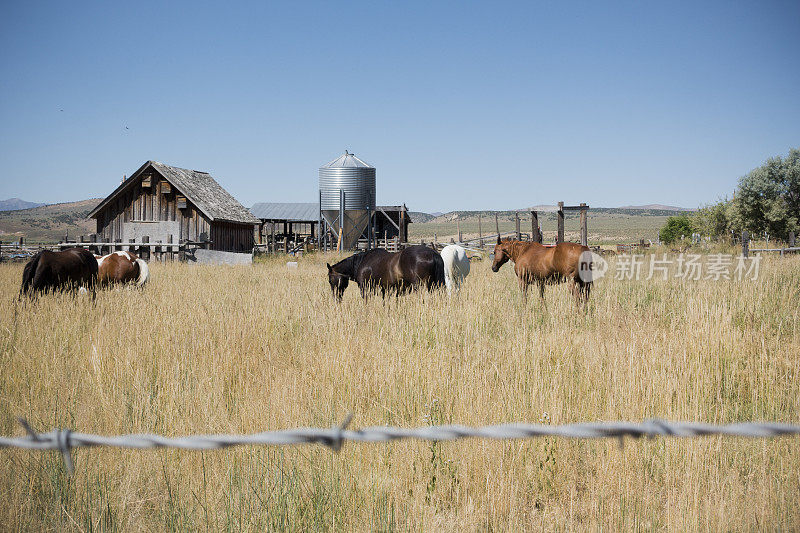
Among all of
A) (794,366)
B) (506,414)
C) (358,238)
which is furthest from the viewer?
(358,238)

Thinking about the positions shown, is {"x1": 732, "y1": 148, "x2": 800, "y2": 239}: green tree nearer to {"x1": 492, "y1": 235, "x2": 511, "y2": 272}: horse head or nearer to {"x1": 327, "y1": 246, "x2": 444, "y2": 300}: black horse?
{"x1": 492, "y1": 235, "x2": 511, "y2": 272}: horse head

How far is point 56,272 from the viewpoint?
10953 mm

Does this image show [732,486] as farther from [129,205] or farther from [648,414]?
[129,205]

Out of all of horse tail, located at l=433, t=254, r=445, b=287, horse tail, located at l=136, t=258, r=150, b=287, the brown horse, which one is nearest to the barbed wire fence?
the brown horse

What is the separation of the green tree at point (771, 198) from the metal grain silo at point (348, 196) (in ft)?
103

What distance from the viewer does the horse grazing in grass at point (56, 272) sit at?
34.9 ft

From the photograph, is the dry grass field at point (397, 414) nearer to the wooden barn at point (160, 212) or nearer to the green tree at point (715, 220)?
the wooden barn at point (160, 212)

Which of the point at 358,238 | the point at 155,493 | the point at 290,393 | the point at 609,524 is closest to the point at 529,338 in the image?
the point at 290,393

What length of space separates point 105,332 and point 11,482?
161 inches

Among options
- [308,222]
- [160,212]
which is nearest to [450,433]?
[160,212]

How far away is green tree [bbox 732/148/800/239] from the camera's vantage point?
42812mm

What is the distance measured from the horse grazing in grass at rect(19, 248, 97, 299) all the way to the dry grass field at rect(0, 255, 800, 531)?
3445 mm

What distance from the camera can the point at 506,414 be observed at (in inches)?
167

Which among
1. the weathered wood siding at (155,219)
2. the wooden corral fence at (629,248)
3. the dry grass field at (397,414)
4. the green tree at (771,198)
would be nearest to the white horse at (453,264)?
the dry grass field at (397,414)
